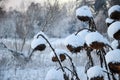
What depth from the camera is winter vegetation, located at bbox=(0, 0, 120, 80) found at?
3.39 ft

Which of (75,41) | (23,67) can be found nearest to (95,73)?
(75,41)

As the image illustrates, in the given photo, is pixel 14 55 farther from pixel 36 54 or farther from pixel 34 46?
pixel 34 46

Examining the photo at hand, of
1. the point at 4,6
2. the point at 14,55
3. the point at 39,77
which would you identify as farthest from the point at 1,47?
the point at 4,6

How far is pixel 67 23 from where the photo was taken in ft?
66.3

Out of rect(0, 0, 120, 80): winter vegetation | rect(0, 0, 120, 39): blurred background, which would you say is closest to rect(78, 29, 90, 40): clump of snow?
rect(0, 0, 120, 80): winter vegetation

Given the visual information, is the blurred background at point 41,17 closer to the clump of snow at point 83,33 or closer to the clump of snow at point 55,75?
the clump of snow at point 83,33

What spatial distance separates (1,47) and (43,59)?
3.10 feet

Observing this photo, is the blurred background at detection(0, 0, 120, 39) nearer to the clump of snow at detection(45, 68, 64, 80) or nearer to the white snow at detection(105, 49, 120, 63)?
the clump of snow at detection(45, 68, 64, 80)

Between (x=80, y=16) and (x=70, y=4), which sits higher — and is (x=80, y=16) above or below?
above

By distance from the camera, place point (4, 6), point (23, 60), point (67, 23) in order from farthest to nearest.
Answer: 1. point (67, 23)
2. point (4, 6)
3. point (23, 60)

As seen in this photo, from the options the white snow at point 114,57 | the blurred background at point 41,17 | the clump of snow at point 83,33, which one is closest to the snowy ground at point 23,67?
the blurred background at point 41,17

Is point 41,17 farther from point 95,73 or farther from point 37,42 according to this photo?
point 95,73

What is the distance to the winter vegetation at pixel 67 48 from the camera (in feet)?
3.39

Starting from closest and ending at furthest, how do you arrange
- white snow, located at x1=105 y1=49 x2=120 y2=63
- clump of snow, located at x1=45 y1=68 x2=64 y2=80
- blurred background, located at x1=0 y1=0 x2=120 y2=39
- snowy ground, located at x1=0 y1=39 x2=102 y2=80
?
white snow, located at x1=105 y1=49 x2=120 y2=63 < clump of snow, located at x1=45 y1=68 x2=64 y2=80 < snowy ground, located at x1=0 y1=39 x2=102 y2=80 < blurred background, located at x1=0 y1=0 x2=120 y2=39
